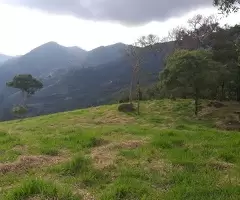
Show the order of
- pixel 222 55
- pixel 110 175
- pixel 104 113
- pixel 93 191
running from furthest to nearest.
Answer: pixel 222 55 → pixel 104 113 → pixel 110 175 → pixel 93 191

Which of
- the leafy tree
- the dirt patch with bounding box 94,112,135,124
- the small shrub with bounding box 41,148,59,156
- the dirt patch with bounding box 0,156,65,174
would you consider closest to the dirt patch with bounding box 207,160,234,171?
the dirt patch with bounding box 0,156,65,174

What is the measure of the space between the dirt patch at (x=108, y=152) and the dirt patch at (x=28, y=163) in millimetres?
1608

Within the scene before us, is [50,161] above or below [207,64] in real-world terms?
below

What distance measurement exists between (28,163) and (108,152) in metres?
3.59

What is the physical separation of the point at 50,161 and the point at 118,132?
931cm

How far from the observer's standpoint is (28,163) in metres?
14.8

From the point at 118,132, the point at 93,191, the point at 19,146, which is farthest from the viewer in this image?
the point at 118,132

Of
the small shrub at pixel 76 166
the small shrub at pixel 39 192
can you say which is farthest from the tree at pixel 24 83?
the small shrub at pixel 39 192

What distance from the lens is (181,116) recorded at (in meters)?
51.2

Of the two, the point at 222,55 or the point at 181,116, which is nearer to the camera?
the point at 181,116

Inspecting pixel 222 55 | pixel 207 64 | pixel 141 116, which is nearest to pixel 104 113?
pixel 141 116

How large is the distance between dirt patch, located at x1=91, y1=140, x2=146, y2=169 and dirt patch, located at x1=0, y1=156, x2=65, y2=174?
63.3 inches

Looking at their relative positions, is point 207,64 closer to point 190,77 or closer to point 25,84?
point 190,77

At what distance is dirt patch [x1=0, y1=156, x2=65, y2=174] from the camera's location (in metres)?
14.0
